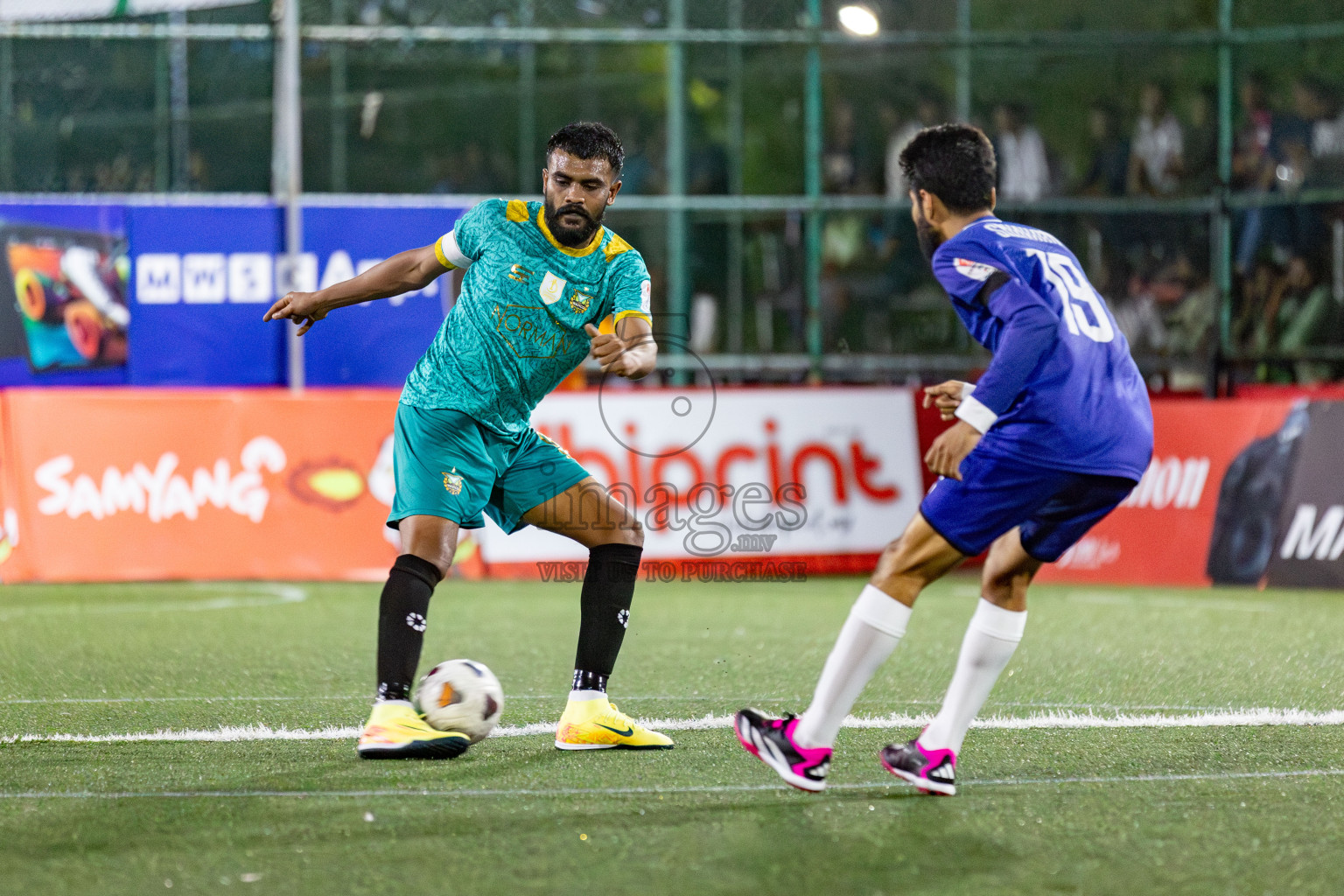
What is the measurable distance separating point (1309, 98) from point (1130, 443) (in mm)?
11307

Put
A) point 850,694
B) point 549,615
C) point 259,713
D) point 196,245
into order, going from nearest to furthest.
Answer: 1. point 850,694
2. point 259,713
3. point 549,615
4. point 196,245

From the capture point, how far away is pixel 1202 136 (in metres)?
14.4

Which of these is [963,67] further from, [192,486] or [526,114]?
[192,486]

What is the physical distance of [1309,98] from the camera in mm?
14141

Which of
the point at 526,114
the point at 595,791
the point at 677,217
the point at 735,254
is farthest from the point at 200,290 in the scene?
the point at 595,791

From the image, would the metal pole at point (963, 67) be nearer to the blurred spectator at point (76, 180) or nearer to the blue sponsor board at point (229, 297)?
the blue sponsor board at point (229, 297)

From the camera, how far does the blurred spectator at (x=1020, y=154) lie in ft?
47.2

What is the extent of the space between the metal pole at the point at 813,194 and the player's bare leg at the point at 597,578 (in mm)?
8915

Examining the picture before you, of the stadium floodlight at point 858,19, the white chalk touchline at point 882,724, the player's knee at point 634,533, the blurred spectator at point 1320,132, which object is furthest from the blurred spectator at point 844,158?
the player's knee at point 634,533

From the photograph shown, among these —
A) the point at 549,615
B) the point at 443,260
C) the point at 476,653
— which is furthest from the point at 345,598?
the point at 443,260

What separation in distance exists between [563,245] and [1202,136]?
10873mm

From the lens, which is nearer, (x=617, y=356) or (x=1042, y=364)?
(x=1042, y=364)

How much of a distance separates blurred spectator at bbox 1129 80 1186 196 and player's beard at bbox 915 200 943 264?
10.4m

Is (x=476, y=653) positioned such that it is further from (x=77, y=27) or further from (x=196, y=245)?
(x=77, y=27)
